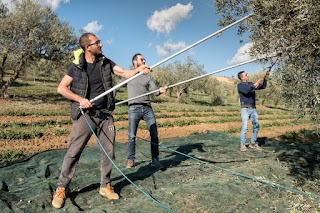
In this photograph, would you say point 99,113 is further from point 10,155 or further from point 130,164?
point 10,155

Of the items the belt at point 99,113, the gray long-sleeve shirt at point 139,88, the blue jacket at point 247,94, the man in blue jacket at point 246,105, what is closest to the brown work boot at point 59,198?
the belt at point 99,113

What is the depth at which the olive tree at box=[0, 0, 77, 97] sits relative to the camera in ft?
73.3

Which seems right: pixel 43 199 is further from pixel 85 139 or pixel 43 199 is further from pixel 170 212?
pixel 170 212

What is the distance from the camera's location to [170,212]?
482 centimetres

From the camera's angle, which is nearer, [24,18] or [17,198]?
[17,198]

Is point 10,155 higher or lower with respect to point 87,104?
lower

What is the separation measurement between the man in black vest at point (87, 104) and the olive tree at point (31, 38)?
19361 millimetres

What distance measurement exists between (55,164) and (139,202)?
3.68m

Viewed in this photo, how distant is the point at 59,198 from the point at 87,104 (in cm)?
166

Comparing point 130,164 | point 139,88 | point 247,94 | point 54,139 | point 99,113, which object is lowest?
point 130,164

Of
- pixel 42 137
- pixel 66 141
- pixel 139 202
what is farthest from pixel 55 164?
pixel 42 137

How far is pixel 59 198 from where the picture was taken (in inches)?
199

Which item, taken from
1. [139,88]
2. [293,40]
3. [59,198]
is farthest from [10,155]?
[293,40]

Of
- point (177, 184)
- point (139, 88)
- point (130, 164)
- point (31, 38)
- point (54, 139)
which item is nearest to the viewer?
point (177, 184)
